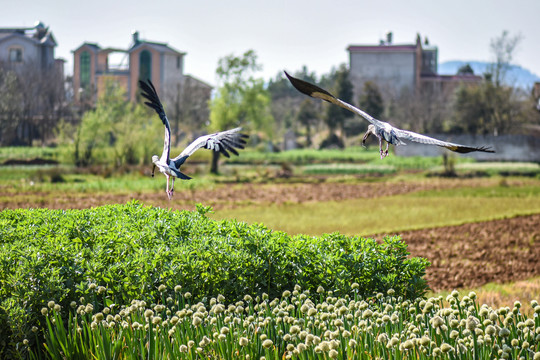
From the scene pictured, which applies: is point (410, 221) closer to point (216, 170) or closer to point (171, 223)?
point (171, 223)

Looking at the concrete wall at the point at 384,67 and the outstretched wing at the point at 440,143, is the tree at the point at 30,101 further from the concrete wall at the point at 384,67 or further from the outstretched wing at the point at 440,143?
the outstretched wing at the point at 440,143

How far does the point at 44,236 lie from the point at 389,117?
45.4 m

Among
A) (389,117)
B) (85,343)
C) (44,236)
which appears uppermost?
(389,117)

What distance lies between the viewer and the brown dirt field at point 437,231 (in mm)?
8805

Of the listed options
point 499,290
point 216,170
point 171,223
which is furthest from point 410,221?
point 216,170

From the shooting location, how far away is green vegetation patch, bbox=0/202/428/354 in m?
4.45

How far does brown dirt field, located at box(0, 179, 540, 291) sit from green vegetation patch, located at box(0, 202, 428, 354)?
317 centimetres

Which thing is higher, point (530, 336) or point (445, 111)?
point (445, 111)

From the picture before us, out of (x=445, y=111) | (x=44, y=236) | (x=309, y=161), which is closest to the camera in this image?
(x=44, y=236)

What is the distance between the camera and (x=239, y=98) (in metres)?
30.3

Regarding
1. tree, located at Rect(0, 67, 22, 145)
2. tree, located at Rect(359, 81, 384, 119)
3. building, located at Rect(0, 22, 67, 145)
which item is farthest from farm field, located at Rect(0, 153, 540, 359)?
tree, located at Rect(359, 81, 384, 119)

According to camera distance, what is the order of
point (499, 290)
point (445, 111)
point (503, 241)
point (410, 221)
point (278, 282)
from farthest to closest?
1. point (445, 111)
2. point (410, 221)
3. point (503, 241)
4. point (499, 290)
5. point (278, 282)

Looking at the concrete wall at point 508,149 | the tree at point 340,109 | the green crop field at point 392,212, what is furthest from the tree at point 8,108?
the tree at point 340,109

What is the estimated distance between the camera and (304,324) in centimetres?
386
